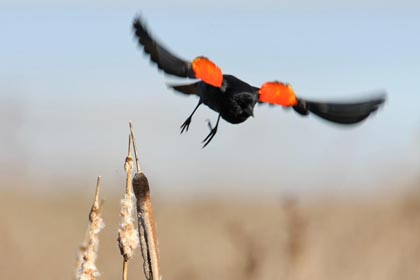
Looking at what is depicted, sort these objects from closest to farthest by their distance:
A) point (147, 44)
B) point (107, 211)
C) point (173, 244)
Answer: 1. point (147, 44)
2. point (173, 244)
3. point (107, 211)

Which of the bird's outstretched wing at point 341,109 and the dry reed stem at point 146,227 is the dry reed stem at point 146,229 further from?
the bird's outstretched wing at point 341,109

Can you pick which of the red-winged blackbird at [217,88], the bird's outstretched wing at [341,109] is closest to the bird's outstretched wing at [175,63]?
the red-winged blackbird at [217,88]

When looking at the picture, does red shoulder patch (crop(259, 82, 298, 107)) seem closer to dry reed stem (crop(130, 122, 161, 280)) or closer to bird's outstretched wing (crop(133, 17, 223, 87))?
bird's outstretched wing (crop(133, 17, 223, 87))

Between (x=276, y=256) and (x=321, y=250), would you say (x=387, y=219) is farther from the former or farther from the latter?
(x=276, y=256)

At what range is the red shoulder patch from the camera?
1.83m

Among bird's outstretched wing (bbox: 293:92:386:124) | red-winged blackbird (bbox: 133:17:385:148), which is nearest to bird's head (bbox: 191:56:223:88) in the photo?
red-winged blackbird (bbox: 133:17:385:148)

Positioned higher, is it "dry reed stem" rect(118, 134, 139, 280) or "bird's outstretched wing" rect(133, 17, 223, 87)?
"bird's outstretched wing" rect(133, 17, 223, 87)

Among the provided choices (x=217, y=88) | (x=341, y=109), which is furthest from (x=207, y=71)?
(x=341, y=109)

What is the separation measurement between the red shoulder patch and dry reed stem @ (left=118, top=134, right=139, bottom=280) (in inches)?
16.7

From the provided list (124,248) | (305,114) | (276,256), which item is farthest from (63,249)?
(124,248)

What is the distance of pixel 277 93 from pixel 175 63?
222 mm

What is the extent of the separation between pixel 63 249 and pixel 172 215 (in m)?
2.46

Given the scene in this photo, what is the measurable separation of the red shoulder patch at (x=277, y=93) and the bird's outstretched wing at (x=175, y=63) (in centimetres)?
10

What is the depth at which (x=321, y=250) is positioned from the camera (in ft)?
14.8
